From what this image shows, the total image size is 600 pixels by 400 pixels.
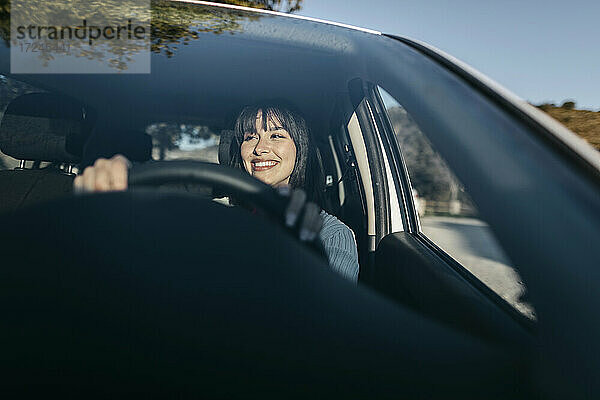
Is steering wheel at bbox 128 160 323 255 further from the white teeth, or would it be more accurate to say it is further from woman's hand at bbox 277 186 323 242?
the white teeth

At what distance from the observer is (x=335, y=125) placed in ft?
7.00

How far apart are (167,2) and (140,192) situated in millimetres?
970

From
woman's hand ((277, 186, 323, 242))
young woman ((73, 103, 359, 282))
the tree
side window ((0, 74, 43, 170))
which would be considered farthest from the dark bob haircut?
side window ((0, 74, 43, 170))

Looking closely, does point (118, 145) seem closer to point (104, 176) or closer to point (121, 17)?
point (104, 176)

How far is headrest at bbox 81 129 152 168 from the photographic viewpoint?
4.03ft

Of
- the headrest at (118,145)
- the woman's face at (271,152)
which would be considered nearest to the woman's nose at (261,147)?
the woman's face at (271,152)

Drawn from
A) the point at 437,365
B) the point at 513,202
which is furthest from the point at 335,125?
the point at 437,365

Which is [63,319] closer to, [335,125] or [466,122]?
[466,122]

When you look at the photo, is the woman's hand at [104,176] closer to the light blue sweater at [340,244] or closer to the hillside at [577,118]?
the light blue sweater at [340,244]

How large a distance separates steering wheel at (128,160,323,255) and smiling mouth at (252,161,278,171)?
454 mm

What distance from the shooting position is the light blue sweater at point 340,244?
129cm

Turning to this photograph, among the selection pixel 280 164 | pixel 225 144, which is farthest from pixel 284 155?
pixel 225 144

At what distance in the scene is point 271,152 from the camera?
6.22ft

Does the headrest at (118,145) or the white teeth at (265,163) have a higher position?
the headrest at (118,145)
